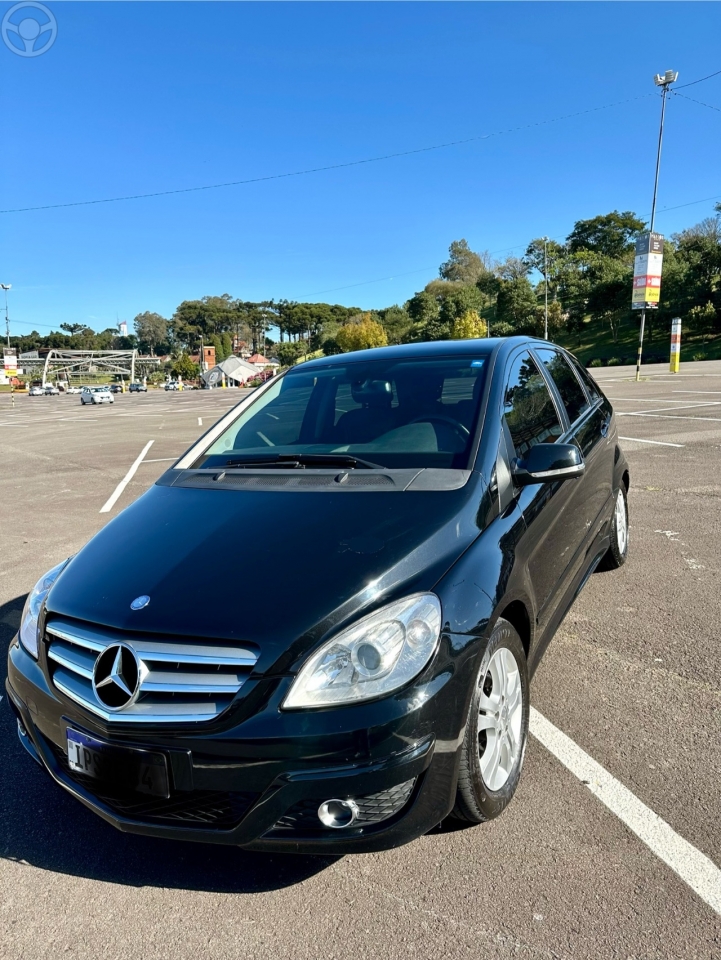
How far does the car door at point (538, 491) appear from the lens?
2.77 meters

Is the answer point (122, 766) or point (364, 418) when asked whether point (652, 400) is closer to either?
point (364, 418)

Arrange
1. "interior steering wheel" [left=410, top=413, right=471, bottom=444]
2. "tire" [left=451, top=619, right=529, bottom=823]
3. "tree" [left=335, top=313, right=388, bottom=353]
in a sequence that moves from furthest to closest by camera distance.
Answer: "tree" [left=335, top=313, right=388, bottom=353], "interior steering wheel" [left=410, top=413, right=471, bottom=444], "tire" [left=451, top=619, right=529, bottom=823]

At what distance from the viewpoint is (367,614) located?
1.93 metres

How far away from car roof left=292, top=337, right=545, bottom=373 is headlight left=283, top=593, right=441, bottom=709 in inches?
69.4

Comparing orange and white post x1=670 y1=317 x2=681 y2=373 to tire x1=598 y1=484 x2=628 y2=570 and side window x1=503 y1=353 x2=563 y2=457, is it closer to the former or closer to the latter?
tire x1=598 y1=484 x2=628 y2=570

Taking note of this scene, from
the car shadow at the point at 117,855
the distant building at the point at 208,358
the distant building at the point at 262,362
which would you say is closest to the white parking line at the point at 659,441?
the car shadow at the point at 117,855

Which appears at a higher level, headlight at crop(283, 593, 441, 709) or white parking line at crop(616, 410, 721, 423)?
headlight at crop(283, 593, 441, 709)

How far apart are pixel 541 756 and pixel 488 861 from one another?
0.63 meters

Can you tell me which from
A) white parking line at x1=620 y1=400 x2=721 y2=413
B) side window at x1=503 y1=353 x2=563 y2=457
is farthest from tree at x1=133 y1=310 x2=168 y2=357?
side window at x1=503 y1=353 x2=563 y2=457

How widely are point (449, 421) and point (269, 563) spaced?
117 cm

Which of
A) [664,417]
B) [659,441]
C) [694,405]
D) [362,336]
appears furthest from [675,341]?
[362,336]

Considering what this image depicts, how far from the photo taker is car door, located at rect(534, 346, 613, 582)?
3528mm

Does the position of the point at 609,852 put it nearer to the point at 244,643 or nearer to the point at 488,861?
the point at 488,861

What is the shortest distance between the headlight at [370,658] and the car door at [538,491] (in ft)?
2.69
